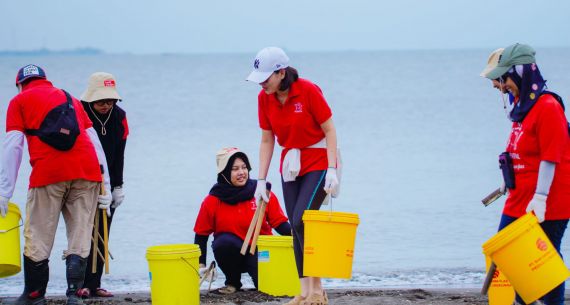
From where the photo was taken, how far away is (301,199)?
637cm

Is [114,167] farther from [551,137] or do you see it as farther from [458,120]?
[458,120]

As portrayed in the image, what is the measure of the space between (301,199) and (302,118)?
1.70 ft

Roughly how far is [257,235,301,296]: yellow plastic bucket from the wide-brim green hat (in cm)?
215

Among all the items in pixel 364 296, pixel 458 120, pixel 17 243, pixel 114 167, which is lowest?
pixel 364 296

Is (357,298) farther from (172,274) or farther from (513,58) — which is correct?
(513,58)

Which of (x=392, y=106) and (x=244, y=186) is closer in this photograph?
(x=244, y=186)

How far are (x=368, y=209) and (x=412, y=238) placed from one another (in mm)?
Answer: 2283

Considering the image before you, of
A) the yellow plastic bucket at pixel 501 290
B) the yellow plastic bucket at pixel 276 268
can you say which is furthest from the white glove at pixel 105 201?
the yellow plastic bucket at pixel 501 290

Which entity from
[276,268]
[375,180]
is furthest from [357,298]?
[375,180]

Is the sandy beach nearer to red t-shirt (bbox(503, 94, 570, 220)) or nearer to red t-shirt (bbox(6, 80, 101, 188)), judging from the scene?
red t-shirt (bbox(6, 80, 101, 188))

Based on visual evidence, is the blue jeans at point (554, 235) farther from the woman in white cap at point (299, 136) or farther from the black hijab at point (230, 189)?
the black hijab at point (230, 189)

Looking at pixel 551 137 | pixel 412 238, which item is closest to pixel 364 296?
pixel 551 137

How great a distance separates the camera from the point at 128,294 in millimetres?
7691

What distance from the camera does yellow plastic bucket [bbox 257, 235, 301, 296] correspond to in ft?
23.2
